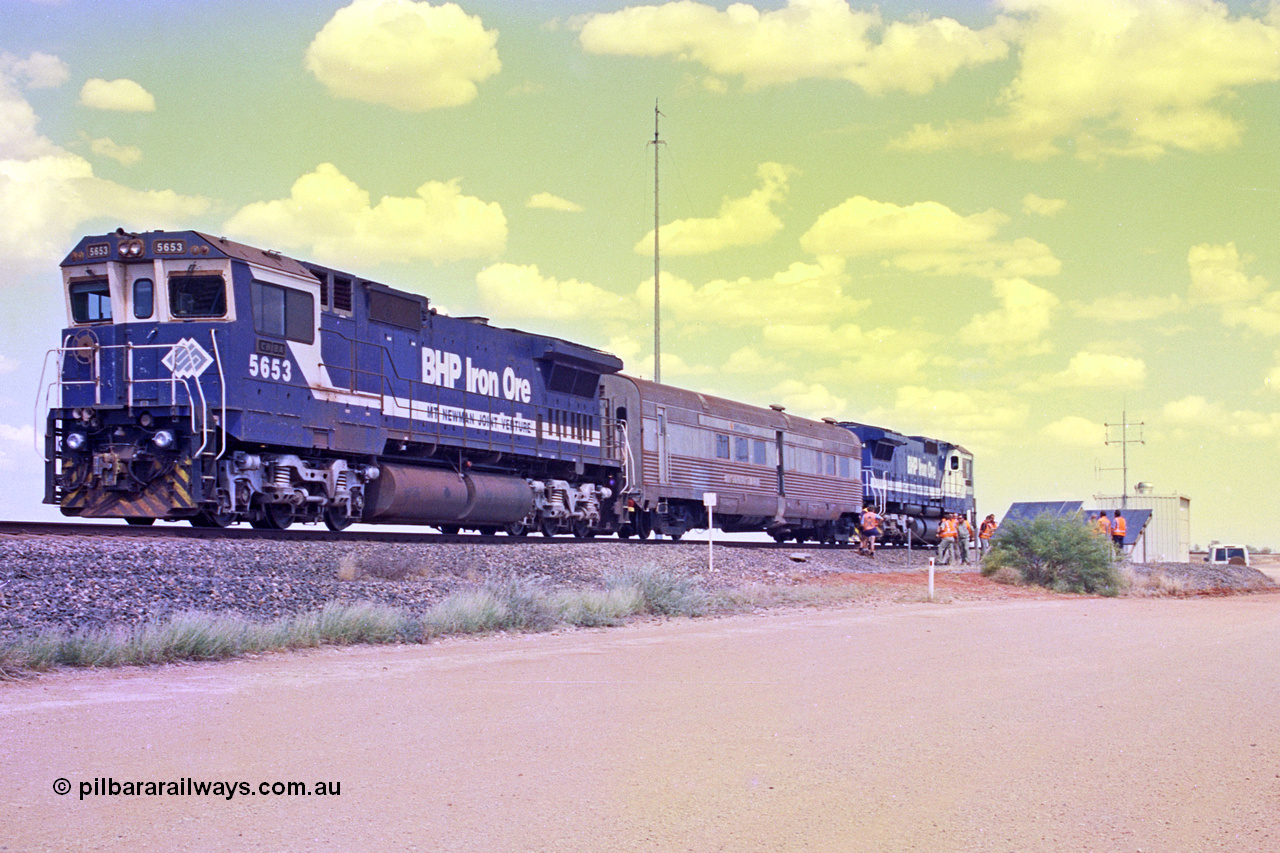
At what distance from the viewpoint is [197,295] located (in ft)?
54.1

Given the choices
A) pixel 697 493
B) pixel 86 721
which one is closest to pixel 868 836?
pixel 86 721

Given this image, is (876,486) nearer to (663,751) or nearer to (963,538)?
(963,538)

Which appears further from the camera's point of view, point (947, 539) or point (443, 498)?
point (947, 539)

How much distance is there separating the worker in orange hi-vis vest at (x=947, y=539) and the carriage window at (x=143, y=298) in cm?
2290

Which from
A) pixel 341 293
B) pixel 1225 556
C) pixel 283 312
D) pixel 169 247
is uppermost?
pixel 169 247

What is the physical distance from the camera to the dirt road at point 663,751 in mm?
5016

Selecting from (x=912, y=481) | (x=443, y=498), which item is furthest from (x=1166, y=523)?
(x=443, y=498)

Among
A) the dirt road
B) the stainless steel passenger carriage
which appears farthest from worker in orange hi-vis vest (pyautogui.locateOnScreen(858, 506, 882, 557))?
the dirt road

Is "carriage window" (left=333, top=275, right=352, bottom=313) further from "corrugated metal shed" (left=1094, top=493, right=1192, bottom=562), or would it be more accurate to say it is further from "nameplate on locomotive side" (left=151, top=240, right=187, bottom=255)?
"corrugated metal shed" (left=1094, top=493, right=1192, bottom=562)

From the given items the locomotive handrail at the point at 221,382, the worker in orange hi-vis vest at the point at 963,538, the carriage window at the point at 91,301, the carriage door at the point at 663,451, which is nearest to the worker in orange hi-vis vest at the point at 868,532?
the worker in orange hi-vis vest at the point at 963,538

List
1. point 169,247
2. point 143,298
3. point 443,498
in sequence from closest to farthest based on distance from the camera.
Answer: point 169,247
point 143,298
point 443,498

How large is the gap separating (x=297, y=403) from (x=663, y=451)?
1129 cm

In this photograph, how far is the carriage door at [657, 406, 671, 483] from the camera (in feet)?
88.8
